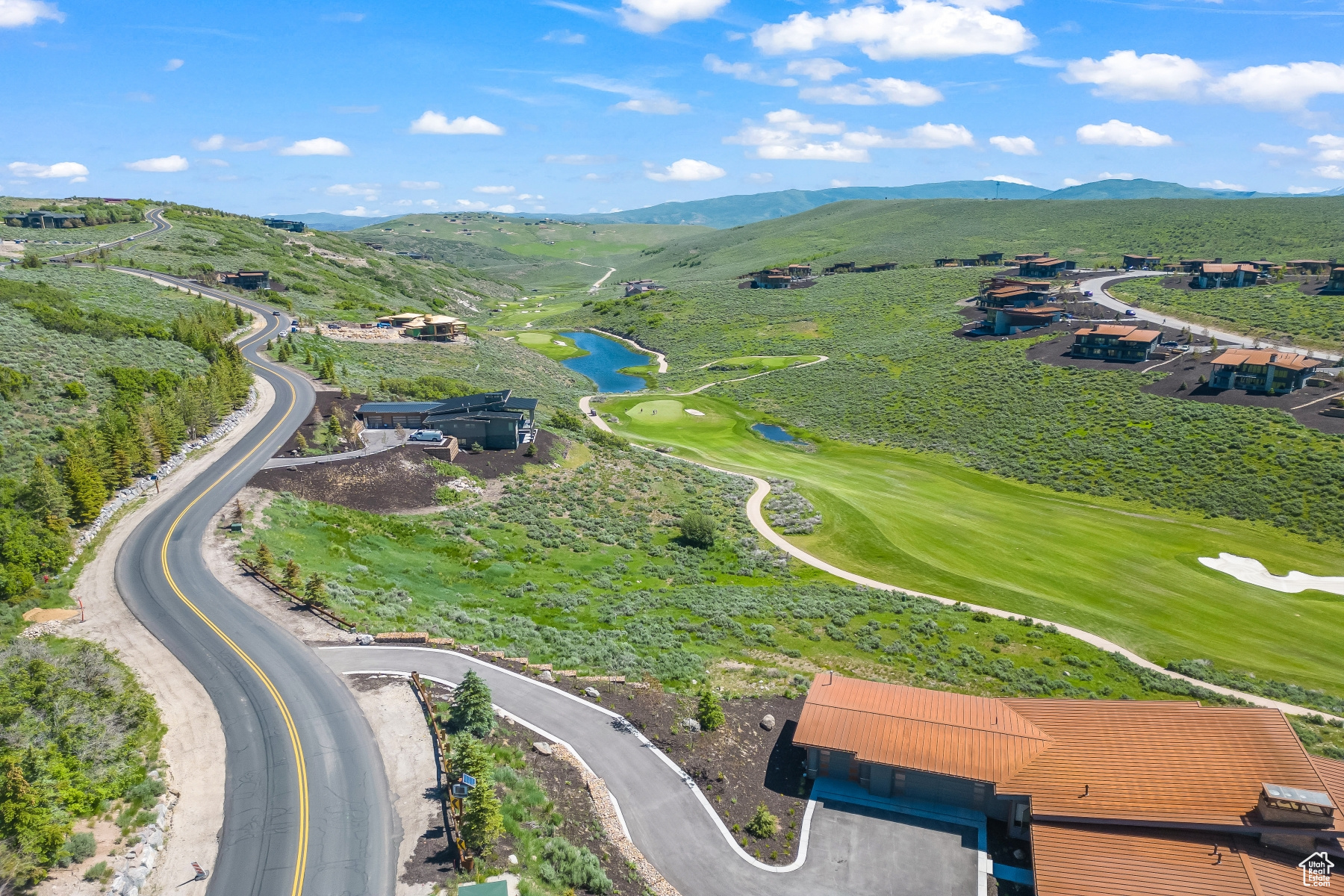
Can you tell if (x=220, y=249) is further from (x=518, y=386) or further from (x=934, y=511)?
(x=934, y=511)

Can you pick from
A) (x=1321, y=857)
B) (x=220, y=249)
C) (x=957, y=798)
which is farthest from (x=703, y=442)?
(x=220, y=249)

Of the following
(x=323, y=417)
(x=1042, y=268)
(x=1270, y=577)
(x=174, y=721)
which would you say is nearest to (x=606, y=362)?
(x=323, y=417)

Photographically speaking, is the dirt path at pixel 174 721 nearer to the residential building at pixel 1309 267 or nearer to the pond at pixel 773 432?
the pond at pixel 773 432

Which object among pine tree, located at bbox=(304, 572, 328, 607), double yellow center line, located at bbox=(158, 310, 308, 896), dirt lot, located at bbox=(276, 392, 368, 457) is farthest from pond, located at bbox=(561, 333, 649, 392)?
pine tree, located at bbox=(304, 572, 328, 607)

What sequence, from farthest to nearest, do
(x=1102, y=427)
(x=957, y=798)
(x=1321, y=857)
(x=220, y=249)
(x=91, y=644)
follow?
(x=220, y=249) < (x=1102, y=427) < (x=91, y=644) < (x=957, y=798) < (x=1321, y=857)

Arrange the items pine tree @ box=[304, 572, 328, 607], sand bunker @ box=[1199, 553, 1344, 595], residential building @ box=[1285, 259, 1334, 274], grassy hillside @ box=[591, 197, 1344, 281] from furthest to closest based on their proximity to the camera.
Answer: grassy hillside @ box=[591, 197, 1344, 281] → residential building @ box=[1285, 259, 1334, 274] → sand bunker @ box=[1199, 553, 1344, 595] → pine tree @ box=[304, 572, 328, 607]

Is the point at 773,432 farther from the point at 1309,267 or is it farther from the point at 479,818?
the point at 1309,267

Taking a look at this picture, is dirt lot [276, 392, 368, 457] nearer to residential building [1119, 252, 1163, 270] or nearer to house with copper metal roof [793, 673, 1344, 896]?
house with copper metal roof [793, 673, 1344, 896]
